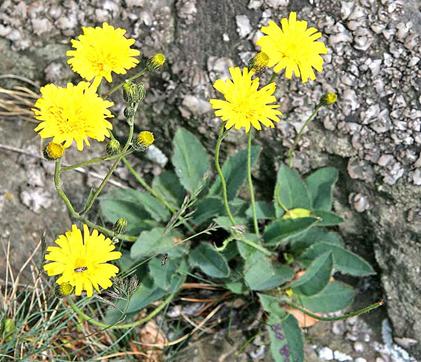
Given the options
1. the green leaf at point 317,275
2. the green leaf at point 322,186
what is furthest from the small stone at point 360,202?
the green leaf at point 317,275

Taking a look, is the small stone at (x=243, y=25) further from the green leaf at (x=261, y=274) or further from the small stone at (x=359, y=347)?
the small stone at (x=359, y=347)

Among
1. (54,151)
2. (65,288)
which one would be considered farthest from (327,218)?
(54,151)

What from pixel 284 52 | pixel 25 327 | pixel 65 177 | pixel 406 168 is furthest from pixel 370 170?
pixel 25 327

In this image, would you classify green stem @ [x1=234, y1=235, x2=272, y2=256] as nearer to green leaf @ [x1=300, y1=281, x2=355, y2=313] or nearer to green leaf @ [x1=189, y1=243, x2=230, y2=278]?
green leaf @ [x1=189, y1=243, x2=230, y2=278]

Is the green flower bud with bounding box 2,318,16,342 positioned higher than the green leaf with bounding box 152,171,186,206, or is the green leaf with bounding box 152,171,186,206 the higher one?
the green leaf with bounding box 152,171,186,206

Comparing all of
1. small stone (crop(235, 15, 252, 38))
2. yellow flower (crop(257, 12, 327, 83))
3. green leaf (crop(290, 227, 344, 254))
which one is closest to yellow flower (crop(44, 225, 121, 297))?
yellow flower (crop(257, 12, 327, 83))

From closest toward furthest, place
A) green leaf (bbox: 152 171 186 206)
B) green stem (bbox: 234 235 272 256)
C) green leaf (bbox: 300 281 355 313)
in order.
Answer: green stem (bbox: 234 235 272 256)
green leaf (bbox: 300 281 355 313)
green leaf (bbox: 152 171 186 206)

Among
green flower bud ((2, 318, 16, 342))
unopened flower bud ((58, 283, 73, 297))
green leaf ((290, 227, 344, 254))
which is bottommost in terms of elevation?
unopened flower bud ((58, 283, 73, 297))
